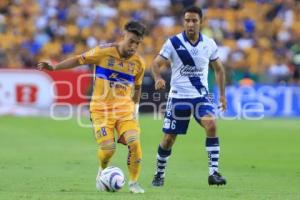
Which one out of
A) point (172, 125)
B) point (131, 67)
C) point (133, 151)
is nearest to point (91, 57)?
point (131, 67)

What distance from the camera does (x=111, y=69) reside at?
10.4m

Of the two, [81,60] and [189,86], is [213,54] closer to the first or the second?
[189,86]

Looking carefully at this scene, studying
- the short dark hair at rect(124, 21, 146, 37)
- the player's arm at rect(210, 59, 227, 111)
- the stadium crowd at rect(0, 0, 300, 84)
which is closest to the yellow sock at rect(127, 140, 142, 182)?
the short dark hair at rect(124, 21, 146, 37)

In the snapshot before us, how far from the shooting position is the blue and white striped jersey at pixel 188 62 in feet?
37.1

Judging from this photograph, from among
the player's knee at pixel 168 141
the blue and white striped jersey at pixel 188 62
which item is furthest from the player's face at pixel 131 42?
the player's knee at pixel 168 141

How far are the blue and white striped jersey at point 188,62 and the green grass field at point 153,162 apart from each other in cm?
133

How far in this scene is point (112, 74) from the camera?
34.3 ft

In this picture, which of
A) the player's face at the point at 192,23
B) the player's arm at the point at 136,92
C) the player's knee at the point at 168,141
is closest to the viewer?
the player's arm at the point at 136,92

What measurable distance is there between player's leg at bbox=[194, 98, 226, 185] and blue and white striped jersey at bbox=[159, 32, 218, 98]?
7.7 inches

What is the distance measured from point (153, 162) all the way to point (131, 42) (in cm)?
534

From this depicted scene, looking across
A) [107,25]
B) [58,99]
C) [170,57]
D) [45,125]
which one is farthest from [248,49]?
[170,57]

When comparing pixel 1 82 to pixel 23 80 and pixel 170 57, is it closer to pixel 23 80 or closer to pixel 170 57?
pixel 23 80

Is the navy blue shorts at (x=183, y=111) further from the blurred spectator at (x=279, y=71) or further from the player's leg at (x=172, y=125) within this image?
the blurred spectator at (x=279, y=71)

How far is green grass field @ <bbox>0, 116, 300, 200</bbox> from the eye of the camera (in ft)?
33.3
